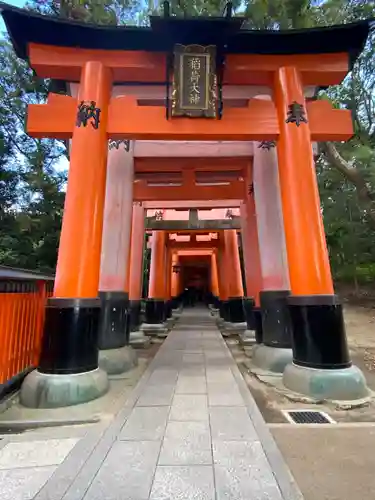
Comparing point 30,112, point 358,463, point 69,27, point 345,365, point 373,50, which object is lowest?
point 358,463

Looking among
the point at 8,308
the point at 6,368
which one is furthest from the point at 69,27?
the point at 6,368

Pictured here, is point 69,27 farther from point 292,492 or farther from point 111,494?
point 292,492

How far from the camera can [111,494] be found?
6.88 ft

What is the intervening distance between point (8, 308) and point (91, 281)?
122 centimetres

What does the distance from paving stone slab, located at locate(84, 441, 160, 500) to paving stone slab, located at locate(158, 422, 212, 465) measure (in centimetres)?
11

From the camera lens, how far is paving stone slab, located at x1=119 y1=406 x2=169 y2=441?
3.00m

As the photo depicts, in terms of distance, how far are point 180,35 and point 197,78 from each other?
0.74 metres

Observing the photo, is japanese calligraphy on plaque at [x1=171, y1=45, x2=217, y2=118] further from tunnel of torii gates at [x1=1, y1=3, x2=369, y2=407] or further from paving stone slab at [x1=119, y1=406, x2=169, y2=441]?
Answer: paving stone slab at [x1=119, y1=406, x2=169, y2=441]

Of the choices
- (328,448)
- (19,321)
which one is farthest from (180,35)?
(328,448)

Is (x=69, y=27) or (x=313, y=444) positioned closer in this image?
(x=313, y=444)

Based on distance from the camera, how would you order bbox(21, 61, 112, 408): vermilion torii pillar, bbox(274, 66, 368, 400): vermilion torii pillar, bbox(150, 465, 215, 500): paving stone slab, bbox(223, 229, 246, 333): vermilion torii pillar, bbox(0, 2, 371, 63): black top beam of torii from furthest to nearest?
bbox(223, 229, 246, 333): vermilion torii pillar, bbox(0, 2, 371, 63): black top beam of torii, bbox(274, 66, 368, 400): vermilion torii pillar, bbox(21, 61, 112, 408): vermilion torii pillar, bbox(150, 465, 215, 500): paving stone slab

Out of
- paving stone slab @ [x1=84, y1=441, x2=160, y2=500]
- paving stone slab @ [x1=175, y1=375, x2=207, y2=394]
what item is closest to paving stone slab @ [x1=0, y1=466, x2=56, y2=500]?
paving stone slab @ [x1=84, y1=441, x2=160, y2=500]

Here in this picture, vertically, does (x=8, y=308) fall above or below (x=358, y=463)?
above

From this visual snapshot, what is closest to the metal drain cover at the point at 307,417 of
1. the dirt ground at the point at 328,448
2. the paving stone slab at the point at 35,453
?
the dirt ground at the point at 328,448
